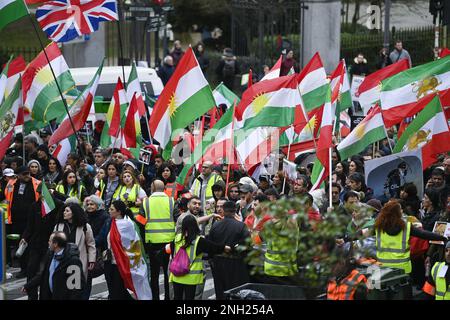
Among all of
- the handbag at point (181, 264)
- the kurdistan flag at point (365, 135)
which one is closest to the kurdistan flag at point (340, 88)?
the kurdistan flag at point (365, 135)

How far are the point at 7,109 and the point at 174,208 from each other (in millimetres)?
3766

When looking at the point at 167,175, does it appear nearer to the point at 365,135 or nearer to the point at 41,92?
the point at 365,135

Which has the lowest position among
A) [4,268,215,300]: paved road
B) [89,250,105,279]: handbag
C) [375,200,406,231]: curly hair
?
[4,268,215,300]: paved road

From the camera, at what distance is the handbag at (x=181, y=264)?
12406 millimetres

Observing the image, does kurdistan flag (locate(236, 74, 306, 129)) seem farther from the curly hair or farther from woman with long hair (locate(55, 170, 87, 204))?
the curly hair

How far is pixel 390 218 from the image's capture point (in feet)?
39.5

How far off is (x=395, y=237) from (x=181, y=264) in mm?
2110

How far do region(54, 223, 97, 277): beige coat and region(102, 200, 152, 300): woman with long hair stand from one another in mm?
206

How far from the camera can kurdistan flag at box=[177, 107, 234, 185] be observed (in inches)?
637

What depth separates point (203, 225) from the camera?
14477 mm

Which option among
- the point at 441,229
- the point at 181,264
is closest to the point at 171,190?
the point at 181,264

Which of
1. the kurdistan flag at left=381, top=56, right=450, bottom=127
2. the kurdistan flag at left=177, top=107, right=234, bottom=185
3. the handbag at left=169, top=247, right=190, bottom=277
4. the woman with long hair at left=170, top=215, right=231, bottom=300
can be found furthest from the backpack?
the handbag at left=169, top=247, right=190, bottom=277

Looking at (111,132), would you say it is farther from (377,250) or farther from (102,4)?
(377,250)

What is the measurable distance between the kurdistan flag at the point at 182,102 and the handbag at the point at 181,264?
13.9 ft
